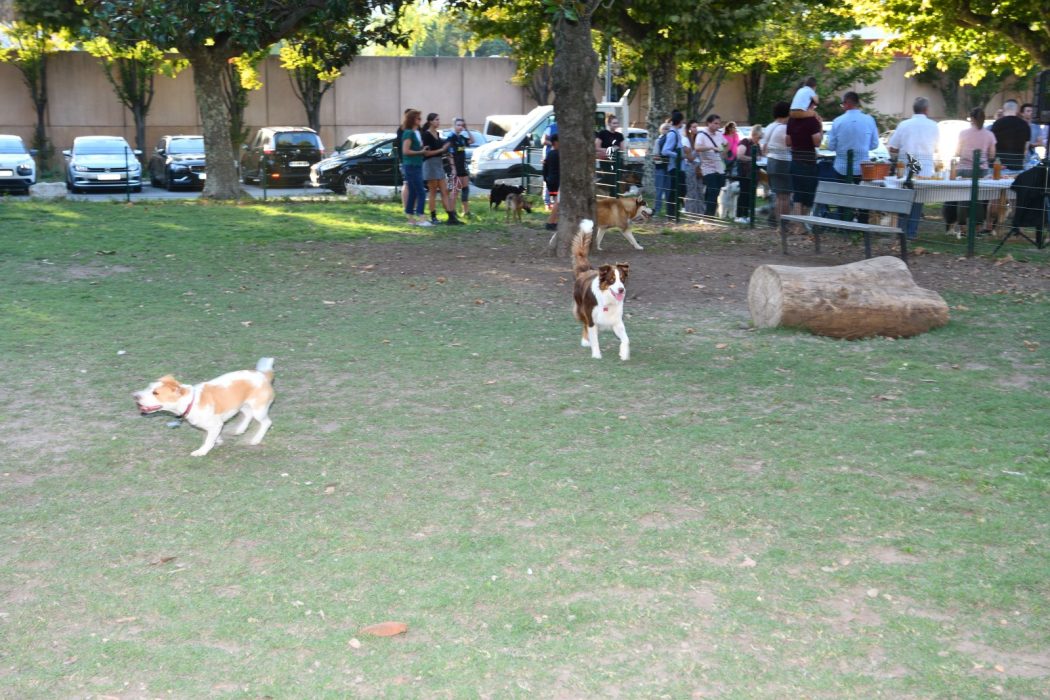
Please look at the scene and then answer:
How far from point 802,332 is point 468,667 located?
6576mm

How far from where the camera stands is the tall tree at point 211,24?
68.4ft

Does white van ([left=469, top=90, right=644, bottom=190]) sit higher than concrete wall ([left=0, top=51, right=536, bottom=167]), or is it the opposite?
concrete wall ([left=0, top=51, right=536, bottom=167])

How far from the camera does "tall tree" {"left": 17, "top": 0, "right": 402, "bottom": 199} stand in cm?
2084

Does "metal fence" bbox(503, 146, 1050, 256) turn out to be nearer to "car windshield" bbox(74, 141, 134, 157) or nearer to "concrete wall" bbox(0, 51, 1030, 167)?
"car windshield" bbox(74, 141, 134, 157)

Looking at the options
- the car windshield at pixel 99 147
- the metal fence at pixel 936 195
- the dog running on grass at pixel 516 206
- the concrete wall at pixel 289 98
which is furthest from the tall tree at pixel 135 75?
the metal fence at pixel 936 195

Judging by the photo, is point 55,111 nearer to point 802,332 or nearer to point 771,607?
point 802,332

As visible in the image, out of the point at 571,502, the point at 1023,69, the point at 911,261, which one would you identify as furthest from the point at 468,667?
the point at 1023,69

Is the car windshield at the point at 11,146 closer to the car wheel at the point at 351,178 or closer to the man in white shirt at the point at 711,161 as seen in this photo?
the car wheel at the point at 351,178

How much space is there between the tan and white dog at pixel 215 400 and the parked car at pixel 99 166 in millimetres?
22801

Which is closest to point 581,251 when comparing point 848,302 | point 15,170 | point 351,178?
point 848,302

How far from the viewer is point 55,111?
3831 centimetres

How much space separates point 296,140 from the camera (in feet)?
101

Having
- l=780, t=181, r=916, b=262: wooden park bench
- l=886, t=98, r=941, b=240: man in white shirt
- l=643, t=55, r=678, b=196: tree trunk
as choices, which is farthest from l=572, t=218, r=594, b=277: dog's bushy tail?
l=643, t=55, r=678, b=196: tree trunk

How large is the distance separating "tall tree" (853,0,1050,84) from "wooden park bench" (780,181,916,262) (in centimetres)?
810
